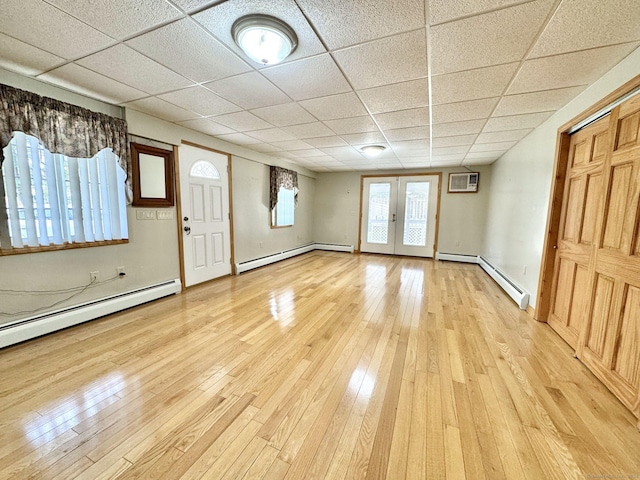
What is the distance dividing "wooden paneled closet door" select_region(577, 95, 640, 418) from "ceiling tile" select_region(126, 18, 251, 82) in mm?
2744

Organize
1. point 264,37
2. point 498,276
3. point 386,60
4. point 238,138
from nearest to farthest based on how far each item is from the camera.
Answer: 1. point 264,37
2. point 386,60
3. point 238,138
4. point 498,276

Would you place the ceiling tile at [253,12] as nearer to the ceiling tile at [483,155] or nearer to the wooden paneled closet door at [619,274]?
the wooden paneled closet door at [619,274]

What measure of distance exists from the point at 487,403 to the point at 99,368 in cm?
272

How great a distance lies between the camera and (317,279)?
4.39 meters

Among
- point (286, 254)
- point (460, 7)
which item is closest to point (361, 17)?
point (460, 7)

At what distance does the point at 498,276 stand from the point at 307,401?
3950 mm

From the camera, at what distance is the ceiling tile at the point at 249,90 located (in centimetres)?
213

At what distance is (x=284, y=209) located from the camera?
5961 mm

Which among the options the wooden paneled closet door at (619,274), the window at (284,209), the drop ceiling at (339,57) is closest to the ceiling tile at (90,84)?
the drop ceiling at (339,57)

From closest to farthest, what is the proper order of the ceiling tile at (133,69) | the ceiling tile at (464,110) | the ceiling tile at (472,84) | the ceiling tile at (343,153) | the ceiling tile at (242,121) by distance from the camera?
the ceiling tile at (133,69) → the ceiling tile at (472,84) → the ceiling tile at (464,110) → the ceiling tile at (242,121) → the ceiling tile at (343,153)

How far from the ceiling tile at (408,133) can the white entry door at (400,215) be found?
2776mm

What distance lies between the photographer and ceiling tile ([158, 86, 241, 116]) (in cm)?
239

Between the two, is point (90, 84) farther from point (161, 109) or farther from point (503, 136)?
point (503, 136)

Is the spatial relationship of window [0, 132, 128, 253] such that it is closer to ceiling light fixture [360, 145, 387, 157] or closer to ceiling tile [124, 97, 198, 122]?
ceiling tile [124, 97, 198, 122]
